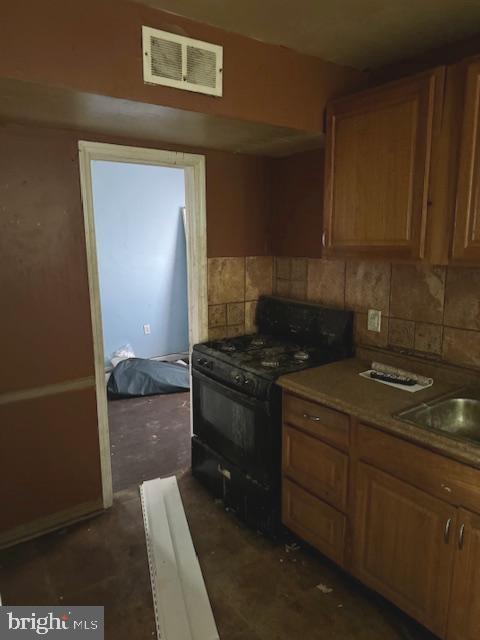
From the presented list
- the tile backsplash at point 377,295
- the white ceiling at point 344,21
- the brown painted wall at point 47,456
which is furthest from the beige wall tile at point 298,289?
the brown painted wall at point 47,456

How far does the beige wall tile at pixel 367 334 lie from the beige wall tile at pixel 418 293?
108 millimetres

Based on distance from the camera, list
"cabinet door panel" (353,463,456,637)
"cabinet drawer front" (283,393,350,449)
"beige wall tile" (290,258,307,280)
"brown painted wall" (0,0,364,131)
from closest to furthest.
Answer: "brown painted wall" (0,0,364,131) → "cabinet door panel" (353,463,456,637) → "cabinet drawer front" (283,393,350,449) → "beige wall tile" (290,258,307,280)

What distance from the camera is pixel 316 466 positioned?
1968 mm

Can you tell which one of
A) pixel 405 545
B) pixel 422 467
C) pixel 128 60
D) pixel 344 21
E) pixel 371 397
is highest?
pixel 344 21

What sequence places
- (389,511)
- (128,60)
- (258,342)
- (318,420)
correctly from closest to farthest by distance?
(128,60) < (389,511) < (318,420) < (258,342)

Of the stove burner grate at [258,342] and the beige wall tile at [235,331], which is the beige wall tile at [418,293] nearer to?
the stove burner grate at [258,342]

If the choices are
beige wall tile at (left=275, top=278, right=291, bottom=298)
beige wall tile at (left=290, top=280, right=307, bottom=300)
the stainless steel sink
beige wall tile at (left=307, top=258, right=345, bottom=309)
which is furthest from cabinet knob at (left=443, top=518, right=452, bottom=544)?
beige wall tile at (left=275, top=278, right=291, bottom=298)

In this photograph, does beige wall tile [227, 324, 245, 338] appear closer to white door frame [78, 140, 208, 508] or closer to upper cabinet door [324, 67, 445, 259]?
white door frame [78, 140, 208, 508]

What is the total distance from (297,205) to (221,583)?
2.09 m

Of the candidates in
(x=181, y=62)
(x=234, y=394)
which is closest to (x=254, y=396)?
(x=234, y=394)

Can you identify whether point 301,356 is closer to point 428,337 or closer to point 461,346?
point 428,337

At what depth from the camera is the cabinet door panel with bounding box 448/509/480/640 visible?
141cm

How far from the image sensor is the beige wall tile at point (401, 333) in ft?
7.11

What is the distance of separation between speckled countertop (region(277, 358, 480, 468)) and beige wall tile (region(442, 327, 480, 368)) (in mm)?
121
